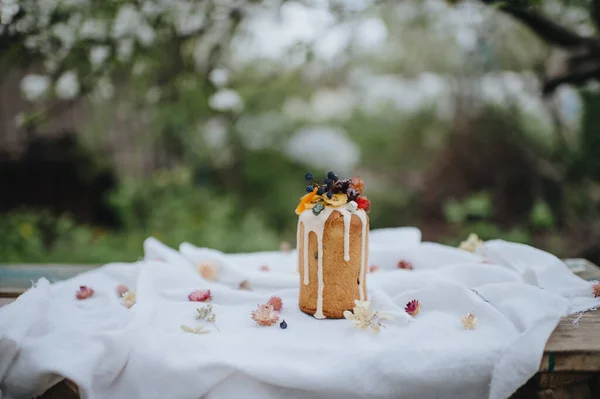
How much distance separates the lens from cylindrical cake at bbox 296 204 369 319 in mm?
1998

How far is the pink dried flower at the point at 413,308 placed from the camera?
2002 millimetres

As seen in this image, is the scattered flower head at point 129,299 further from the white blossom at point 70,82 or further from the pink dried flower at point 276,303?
the white blossom at point 70,82

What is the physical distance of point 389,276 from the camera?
2.35 meters

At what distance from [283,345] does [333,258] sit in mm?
394

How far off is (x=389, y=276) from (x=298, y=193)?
402 centimetres

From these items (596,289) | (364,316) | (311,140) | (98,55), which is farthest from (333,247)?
(311,140)

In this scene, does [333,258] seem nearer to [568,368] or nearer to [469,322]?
[469,322]

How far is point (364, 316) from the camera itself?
188cm

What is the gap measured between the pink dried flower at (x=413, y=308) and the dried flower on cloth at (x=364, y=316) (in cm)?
13

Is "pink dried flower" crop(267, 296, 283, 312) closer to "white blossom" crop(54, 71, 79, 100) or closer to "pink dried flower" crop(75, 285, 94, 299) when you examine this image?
"pink dried flower" crop(75, 285, 94, 299)

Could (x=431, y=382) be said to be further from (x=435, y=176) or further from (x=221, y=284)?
(x=435, y=176)

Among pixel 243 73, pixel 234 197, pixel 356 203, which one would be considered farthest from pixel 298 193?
pixel 356 203

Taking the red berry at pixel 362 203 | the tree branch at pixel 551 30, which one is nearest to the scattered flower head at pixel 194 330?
the red berry at pixel 362 203

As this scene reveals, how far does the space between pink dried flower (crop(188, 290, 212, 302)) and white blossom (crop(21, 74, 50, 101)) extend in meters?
2.34
